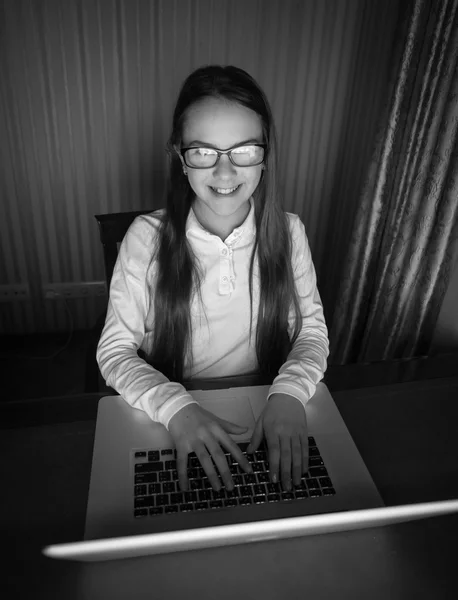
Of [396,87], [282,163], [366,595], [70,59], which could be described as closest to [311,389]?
[366,595]

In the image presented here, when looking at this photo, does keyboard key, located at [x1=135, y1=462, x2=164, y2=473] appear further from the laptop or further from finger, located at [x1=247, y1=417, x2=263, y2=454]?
finger, located at [x1=247, y1=417, x2=263, y2=454]

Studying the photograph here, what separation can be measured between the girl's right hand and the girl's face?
0.49m

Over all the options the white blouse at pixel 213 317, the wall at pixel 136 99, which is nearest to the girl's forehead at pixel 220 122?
the white blouse at pixel 213 317

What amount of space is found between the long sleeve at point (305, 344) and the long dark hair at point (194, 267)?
0.10ft

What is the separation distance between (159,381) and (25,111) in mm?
1419

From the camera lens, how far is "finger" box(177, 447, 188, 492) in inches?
29.0

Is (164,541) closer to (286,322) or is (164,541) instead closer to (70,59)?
(286,322)

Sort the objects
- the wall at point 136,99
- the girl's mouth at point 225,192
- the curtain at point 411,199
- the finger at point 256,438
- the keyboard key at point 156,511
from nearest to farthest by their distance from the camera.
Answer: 1. the keyboard key at point 156,511
2. the finger at point 256,438
3. the girl's mouth at point 225,192
4. the curtain at point 411,199
5. the wall at point 136,99

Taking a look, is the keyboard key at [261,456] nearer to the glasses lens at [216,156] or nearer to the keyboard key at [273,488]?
the keyboard key at [273,488]

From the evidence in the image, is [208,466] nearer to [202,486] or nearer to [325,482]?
[202,486]

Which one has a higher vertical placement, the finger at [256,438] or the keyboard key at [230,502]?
the finger at [256,438]

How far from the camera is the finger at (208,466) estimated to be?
0.74 m

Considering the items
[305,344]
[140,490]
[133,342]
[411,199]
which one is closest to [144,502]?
[140,490]

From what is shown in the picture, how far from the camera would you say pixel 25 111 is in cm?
182
